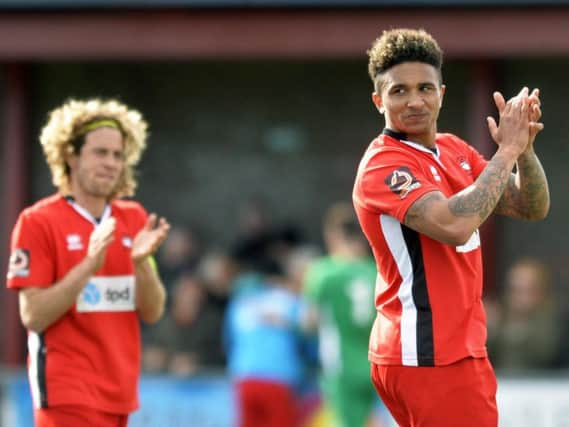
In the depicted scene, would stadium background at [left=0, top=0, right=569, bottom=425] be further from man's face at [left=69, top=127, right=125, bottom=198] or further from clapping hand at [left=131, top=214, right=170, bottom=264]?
clapping hand at [left=131, top=214, right=170, bottom=264]

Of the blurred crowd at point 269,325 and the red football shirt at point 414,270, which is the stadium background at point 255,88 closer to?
the blurred crowd at point 269,325

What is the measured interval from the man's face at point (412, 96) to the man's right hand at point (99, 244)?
136 centimetres

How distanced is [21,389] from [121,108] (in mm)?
4651

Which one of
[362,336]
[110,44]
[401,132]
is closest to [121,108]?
[401,132]

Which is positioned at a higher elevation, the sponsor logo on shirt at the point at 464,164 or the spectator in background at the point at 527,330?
the sponsor logo on shirt at the point at 464,164

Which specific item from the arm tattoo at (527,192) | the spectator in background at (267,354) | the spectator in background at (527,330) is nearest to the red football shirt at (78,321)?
the arm tattoo at (527,192)

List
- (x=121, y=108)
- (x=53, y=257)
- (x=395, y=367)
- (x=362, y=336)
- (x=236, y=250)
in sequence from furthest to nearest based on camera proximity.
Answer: (x=236, y=250)
(x=362, y=336)
(x=121, y=108)
(x=53, y=257)
(x=395, y=367)

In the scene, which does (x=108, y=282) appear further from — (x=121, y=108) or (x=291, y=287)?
(x=291, y=287)

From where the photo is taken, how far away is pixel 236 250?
440 inches

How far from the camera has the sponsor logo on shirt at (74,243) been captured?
17.3 ft

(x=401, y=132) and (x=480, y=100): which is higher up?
(x=480, y=100)

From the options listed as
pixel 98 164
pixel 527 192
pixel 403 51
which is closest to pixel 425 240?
pixel 527 192

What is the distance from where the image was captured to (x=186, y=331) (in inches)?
402

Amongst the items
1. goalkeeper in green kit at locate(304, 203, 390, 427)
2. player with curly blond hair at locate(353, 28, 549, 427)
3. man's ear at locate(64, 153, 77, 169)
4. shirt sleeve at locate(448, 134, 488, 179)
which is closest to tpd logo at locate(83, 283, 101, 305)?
man's ear at locate(64, 153, 77, 169)
